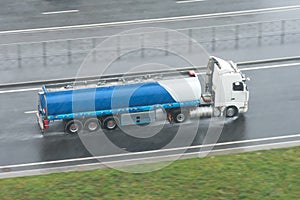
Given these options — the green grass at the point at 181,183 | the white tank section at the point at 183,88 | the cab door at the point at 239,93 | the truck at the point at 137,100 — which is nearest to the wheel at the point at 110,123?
the truck at the point at 137,100

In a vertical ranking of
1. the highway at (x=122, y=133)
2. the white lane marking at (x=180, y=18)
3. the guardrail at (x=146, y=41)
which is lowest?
the highway at (x=122, y=133)

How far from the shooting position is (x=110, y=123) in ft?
116

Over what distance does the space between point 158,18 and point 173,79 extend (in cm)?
1424

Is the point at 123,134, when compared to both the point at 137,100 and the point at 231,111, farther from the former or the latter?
the point at 231,111

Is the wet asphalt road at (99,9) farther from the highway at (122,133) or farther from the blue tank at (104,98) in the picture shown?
the blue tank at (104,98)

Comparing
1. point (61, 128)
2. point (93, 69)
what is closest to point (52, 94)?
point (61, 128)

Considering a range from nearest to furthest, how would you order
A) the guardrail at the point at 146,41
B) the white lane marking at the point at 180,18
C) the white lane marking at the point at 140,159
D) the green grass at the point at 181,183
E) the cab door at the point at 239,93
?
the green grass at the point at 181,183 < the white lane marking at the point at 140,159 < the cab door at the point at 239,93 < the guardrail at the point at 146,41 < the white lane marking at the point at 180,18

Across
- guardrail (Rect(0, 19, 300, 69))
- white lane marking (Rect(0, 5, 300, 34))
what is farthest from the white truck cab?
white lane marking (Rect(0, 5, 300, 34))

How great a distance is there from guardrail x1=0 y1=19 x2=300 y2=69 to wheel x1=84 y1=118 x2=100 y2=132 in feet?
28.9

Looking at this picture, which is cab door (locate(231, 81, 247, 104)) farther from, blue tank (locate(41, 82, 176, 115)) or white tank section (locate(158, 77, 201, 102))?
blue tank (locate(41, 82, 176, 115))

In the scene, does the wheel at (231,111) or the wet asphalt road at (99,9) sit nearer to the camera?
the wheel at (231,111)

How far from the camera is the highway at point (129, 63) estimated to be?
3381cm

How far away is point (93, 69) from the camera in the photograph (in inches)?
1661

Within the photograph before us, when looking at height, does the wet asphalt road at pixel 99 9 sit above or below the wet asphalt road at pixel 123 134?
above
